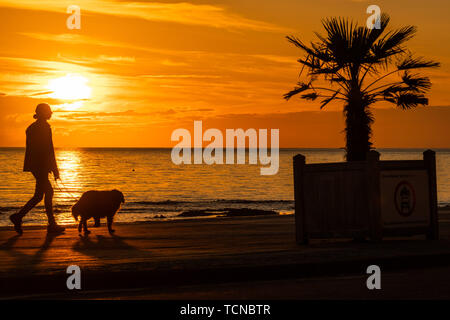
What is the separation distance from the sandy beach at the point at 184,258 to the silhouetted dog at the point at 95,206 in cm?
37

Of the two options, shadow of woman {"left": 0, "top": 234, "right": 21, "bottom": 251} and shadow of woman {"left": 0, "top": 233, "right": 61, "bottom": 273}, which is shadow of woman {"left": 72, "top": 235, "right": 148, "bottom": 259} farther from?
shadow of woman {"left": 0, "top": 234, "right": 21, "bottom": 251}

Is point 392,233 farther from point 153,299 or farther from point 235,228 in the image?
point 153,299

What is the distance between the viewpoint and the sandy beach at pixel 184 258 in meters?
9.04

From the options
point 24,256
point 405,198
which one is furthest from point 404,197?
point 24,256

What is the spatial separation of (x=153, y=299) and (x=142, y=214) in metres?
36.4

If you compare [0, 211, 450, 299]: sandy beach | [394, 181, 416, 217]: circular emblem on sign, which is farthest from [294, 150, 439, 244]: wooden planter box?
[0, 211, 450, 299]: sandy beach

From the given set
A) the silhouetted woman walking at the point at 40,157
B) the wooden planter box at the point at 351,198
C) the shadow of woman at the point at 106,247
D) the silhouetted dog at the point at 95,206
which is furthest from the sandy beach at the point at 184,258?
the silhouetted woman walking at the point at 40,157

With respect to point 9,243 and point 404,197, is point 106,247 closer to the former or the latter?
point 9,243

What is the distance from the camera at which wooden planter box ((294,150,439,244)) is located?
1245 cm

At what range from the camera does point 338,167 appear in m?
12.5

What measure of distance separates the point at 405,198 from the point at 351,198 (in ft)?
3.24

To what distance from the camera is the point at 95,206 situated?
14828 millimetres
